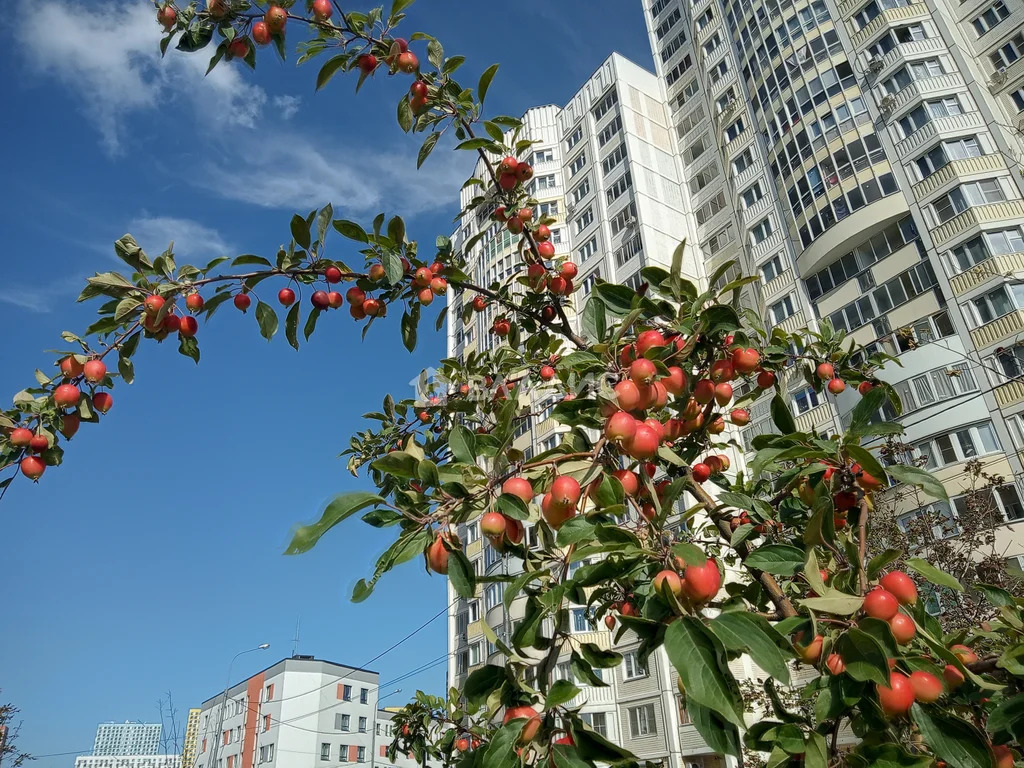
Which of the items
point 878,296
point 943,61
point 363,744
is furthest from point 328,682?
point 943,61

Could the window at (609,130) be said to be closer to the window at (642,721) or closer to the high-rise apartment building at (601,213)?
the high-rise apartment building at (601,213)

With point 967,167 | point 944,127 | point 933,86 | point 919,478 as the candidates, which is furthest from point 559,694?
point 933,86

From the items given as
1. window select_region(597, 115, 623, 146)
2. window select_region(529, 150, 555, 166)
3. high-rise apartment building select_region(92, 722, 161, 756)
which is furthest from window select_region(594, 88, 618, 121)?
high-rise apartment building select_region(92, 722, 161, 756)

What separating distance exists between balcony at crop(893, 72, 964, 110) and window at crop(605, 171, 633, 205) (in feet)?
45.7

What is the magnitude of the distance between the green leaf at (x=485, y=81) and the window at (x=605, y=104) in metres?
38.1

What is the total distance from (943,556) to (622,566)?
12.4 meters

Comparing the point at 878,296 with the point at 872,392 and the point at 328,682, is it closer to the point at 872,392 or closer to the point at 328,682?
the point at 872,392

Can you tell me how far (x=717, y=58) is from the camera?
3469cm

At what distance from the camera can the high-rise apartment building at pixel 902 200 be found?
64.2 feet

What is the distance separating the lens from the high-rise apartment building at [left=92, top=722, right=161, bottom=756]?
497 feet

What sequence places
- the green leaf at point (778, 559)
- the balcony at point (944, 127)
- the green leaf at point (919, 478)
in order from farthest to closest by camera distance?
the balcony at point (944, 127) → the green leaf at point (919, 478) → the green leaf at point (778, 559)

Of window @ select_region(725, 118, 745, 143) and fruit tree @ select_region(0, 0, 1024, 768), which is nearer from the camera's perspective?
fruit tree @ select_region(0, 0, 1024, 768)

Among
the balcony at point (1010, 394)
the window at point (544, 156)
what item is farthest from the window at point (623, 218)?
the balcony at point (1010, 394)

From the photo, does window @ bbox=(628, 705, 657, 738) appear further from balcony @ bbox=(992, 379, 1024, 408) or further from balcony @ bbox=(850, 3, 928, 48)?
balcony @ bbox=(850, 3, 928, 48)
